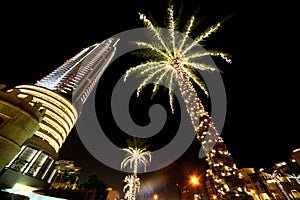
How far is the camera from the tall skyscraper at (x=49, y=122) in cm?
2344

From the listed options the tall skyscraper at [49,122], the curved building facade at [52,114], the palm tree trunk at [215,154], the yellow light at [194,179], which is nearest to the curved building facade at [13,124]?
the tall skyscraper at [49,122]

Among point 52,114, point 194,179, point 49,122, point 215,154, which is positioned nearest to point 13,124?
point 215,154

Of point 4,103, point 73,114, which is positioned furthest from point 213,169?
point 73,114

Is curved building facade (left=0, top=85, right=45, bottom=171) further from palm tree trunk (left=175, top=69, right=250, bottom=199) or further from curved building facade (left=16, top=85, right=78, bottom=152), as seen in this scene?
curved building facade (left=16, top=85, right=78, bottom=152)

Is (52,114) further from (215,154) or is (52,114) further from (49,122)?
(215,154)

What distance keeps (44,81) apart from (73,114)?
555 inches

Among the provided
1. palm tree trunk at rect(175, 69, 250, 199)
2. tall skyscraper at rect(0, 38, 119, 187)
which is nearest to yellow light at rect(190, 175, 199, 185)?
palm tree trunk at rect(175, 69, 250, 199)

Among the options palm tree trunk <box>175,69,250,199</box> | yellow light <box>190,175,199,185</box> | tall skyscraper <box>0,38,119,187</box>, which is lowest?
palm tree trunk <box>175,69,250,199</box>

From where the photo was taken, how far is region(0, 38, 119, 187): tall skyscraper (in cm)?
2344

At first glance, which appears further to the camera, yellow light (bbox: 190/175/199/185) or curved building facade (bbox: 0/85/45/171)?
yellow light (bbox: 190/175/199/185)

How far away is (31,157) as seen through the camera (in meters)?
25.1

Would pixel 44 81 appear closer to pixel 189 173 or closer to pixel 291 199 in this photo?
pixel 189 173

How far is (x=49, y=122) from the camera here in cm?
3130

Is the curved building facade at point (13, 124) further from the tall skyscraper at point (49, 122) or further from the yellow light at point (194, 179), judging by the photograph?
the yellow light at point (194, 179)
